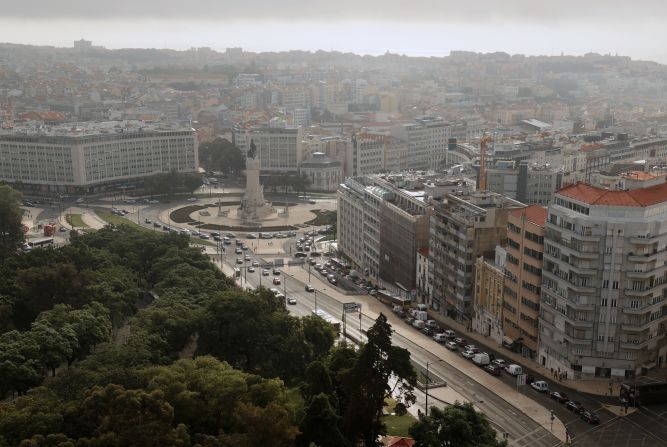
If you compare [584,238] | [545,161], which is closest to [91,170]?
[545,161]

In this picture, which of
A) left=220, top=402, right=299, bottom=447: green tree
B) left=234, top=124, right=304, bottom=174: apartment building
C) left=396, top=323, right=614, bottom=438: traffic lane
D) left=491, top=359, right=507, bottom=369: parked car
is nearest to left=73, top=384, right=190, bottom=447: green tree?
left=220, top=402, right=299, bottom=447: green tree

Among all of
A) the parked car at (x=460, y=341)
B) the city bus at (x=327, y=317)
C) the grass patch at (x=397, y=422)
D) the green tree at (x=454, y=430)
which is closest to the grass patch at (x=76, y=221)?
the city bus at (x=327, y=317)

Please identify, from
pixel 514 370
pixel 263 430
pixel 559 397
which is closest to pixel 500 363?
pixel 514 370

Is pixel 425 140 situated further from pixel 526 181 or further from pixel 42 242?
pixel 42 242

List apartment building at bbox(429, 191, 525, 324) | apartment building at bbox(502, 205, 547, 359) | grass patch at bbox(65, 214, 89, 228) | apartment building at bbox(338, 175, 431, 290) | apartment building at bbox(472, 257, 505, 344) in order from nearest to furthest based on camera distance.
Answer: apartment building at bbox(502, 205, 547, 359) → apartment building at bbox(472, 257, 505, 344) → apartment building at bbox(429, 191, 525, 324) → apartment building at bbox(338, 175, 431, 290) → grass patch at bbox(65, 214, 89, 228)

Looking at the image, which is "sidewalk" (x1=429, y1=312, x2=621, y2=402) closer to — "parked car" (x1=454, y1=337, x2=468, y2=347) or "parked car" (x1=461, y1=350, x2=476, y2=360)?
"parked car" (x1=454, y1=337, x2=468, y2=347)

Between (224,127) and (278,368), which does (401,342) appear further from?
(224,127)
